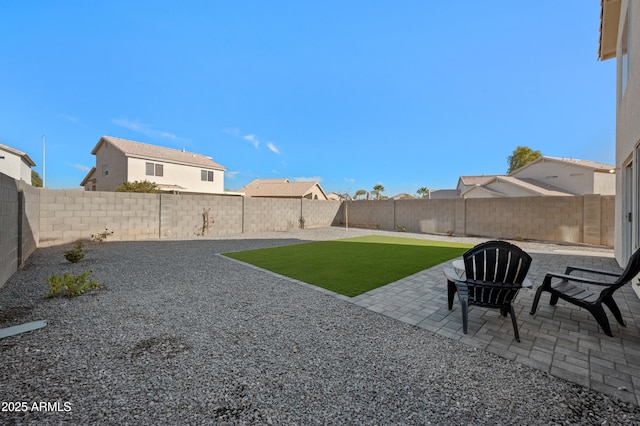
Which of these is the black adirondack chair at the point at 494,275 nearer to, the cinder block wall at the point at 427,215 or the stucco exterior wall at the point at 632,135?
the stucco exterior wall at the point at 632,135

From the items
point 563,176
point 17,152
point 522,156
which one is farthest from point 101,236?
point 522,156

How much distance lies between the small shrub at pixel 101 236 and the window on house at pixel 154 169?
41.8 ft

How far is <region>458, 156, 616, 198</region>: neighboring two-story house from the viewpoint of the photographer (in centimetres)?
2025

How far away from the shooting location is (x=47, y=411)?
5.97 ft

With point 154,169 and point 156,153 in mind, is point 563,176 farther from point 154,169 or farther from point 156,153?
point 156,153

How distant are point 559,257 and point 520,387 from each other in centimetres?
819

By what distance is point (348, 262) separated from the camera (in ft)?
23.8

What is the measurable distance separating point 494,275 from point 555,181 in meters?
27.1

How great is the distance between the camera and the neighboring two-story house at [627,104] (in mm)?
4855

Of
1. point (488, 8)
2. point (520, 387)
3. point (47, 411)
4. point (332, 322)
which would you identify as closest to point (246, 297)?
point (332, 322)

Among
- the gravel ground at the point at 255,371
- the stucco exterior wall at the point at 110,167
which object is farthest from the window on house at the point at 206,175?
the gravel ground at the point at 255,371

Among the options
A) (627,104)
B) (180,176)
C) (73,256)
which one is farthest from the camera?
(180,176)

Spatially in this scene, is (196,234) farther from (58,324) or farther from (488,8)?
(488,8)

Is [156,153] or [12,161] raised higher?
[156,153]
